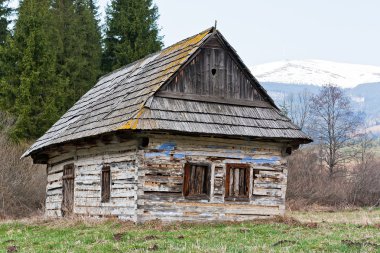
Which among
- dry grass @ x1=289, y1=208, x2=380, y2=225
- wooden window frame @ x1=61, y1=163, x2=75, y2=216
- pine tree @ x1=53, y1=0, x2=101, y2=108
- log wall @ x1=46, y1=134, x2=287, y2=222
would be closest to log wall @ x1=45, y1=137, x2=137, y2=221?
log wall @ x1=46, y1=134, x2=287, y2=222

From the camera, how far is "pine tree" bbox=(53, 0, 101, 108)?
33719mm

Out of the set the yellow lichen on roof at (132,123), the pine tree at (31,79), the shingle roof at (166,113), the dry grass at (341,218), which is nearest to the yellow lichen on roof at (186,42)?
the shingle roof at (166,113)

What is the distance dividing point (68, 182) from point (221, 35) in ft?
22.9

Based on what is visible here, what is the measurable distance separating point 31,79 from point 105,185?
14.0 m

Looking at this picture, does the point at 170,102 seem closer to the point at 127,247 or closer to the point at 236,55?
the point at 236,55

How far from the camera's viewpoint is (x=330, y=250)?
9.89 meters

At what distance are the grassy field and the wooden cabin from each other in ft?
2.71

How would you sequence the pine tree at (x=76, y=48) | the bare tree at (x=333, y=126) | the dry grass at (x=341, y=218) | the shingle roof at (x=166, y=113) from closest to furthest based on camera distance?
the shingle roof at (x=166, y=113) → the dry grass at (x=341, y=218) → the pine tree at (x=76, y=48) → the bare tree at (x=333, y=126)

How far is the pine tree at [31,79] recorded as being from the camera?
94.4ft

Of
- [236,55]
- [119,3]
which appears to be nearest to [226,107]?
[236,55]

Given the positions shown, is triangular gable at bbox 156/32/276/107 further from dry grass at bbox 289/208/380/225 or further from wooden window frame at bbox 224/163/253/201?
dry grass at bbox 289/208/380/225

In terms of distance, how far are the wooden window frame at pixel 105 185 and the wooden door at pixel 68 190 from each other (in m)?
2.30

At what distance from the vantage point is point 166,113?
49.2 ft

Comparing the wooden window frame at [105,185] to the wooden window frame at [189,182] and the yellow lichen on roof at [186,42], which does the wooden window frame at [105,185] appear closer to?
the wooden window frame at [189,182]
